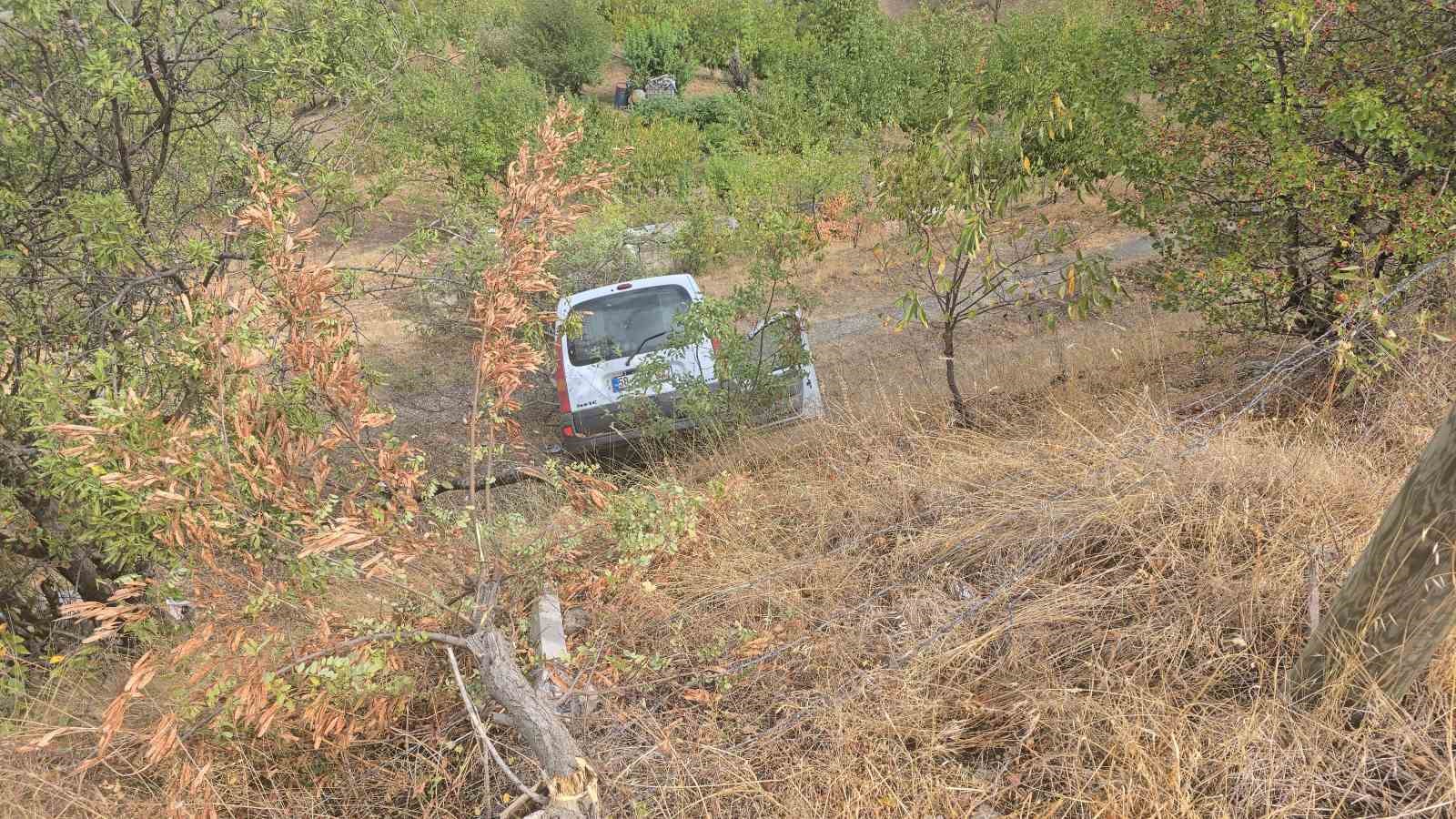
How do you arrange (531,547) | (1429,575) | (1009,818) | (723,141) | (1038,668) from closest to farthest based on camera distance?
1. (1429,575)
2. (1009,818)
3. (1038,668)
4. (531,547)
5. (723,141)

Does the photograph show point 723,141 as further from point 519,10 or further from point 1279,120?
point 1279,120

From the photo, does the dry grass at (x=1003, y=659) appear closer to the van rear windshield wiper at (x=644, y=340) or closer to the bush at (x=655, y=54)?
the van rear windshield wiper at (x=644, y=340)

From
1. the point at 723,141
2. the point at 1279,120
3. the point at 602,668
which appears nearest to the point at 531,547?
the point at 602,668

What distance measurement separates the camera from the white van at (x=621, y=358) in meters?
6.44

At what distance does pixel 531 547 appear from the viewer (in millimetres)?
3465

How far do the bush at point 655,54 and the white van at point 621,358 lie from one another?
62.3 feet

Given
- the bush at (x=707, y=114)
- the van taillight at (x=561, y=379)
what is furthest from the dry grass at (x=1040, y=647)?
the bush at (x=707, y=114)

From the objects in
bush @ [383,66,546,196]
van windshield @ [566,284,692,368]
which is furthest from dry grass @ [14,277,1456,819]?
bush @ [383,66,546,196]

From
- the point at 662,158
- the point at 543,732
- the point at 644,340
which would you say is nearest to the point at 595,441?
the point at 644,340

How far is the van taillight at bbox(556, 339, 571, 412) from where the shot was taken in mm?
7098

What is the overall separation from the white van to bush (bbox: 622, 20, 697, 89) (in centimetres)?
1900

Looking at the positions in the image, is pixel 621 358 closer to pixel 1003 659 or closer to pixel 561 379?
pixel 561 379

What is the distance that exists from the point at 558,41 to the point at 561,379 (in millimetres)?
20190

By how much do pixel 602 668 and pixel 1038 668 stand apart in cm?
148
